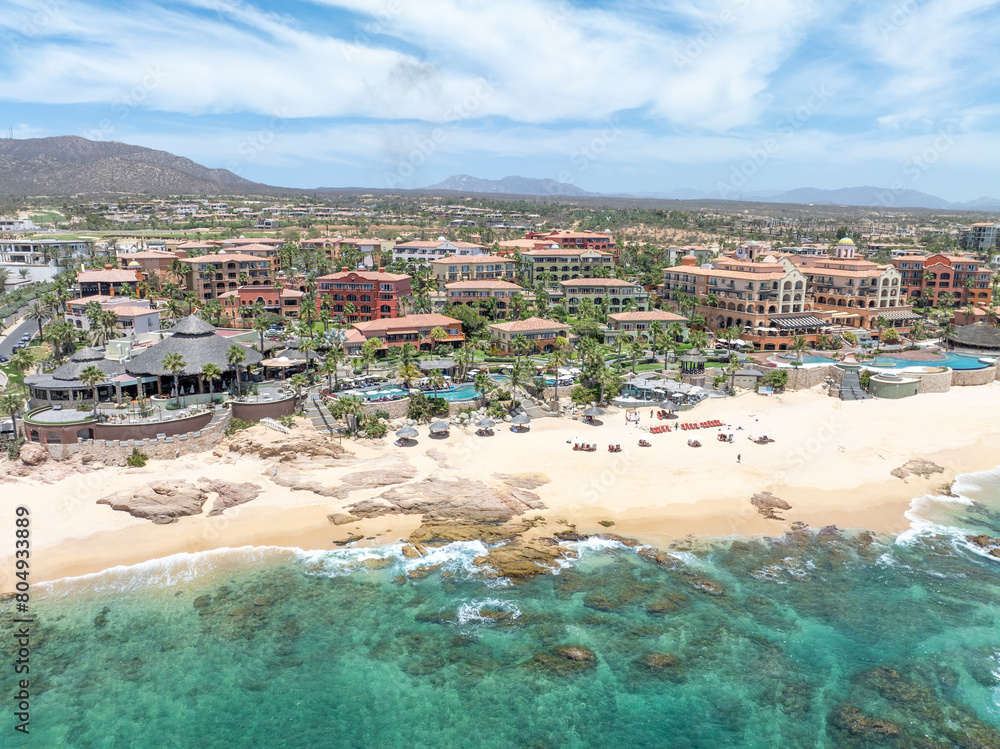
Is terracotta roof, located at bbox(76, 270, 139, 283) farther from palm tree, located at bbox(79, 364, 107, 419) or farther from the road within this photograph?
palm tree, located at bbox(79, 364, 107, 419)

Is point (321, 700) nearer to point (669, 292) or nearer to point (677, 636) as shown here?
point (677, 636)

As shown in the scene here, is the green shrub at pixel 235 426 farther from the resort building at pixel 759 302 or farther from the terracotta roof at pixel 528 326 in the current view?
the resort building at pixel 759 302

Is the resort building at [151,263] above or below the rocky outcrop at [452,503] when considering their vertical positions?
above

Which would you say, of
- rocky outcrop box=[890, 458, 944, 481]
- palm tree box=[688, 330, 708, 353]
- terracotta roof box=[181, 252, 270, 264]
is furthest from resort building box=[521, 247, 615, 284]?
rocky outcrop box=[890, 458, 944, 481]

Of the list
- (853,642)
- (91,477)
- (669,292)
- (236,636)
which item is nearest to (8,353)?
(91,477)

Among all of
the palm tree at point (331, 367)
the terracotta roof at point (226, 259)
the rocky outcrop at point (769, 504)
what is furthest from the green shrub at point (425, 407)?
the terracotta roof at point (226, 259)

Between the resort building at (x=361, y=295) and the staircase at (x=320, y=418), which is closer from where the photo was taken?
the staircase at (x=320, y=418)
